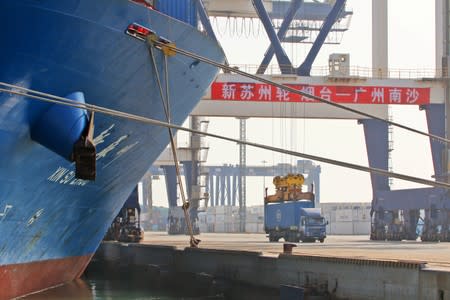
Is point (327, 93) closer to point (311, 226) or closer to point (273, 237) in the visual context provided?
point (311, 226)

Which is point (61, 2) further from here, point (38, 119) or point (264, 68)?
point (264, 68)

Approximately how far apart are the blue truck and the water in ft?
51.4

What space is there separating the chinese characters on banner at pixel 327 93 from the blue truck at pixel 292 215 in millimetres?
5187

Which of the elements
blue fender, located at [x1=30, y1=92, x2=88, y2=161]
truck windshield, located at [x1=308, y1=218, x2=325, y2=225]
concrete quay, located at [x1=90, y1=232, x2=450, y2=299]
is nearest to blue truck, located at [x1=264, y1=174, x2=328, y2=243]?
truck windshield, located at [x1=308, y1=218, x2=325, y2=225]

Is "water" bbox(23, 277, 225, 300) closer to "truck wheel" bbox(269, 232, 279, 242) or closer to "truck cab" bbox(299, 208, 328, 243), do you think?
"truck cab" bbox(299, 208, 328, 243)

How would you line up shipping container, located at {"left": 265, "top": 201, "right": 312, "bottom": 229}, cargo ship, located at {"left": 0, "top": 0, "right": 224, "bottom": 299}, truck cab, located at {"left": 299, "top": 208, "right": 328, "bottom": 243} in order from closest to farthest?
cargo ship, located at {"left": 0, "top": 0, "right": 224, "bottom": 299}, truck cab, located at {"left": 299, "top": 208, "right": 328, "bottom": 243}, shipping container, located at {"left": 265, "top": 201, "right": 312, "bottom": 229}

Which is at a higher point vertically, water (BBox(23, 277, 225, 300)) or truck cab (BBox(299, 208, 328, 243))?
truck cab (BBox(299, 208, 328, 243))

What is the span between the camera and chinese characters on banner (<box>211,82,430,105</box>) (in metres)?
35.5

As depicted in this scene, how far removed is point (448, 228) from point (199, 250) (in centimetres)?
1741

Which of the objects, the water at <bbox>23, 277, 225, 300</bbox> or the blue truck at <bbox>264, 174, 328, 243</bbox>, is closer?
the water at <bbox>23, 277, 225, 300</bbox>

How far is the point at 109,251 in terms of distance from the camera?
2861 cm

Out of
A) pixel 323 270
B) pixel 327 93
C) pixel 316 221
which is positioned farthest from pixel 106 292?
pixel 327 93

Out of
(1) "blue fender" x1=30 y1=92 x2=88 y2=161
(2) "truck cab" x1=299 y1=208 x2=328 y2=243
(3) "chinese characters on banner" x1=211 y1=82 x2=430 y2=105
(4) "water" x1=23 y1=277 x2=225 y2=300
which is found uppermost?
(3) "chinese characters on banner" x1=211 y1=82 x2=430 y2=105

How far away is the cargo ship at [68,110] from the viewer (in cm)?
1209
